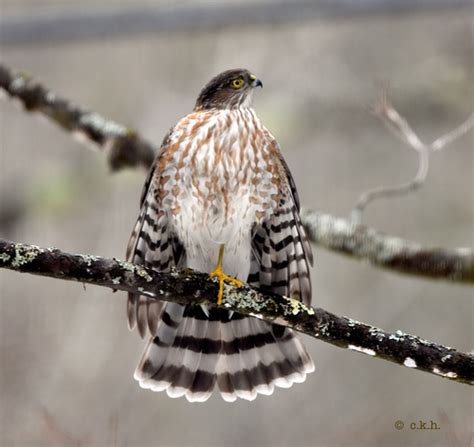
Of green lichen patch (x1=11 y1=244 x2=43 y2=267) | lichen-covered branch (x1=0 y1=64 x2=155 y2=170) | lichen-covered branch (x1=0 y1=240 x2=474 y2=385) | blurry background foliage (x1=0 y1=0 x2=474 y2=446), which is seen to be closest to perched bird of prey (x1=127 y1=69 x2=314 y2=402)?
lichen-covered branch (x1=0 y1=240 x2=474 y2=385)

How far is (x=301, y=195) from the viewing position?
318 inches

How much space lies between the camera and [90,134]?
17.5 feet

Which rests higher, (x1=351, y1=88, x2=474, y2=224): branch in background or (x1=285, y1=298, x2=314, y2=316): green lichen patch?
(x1=351, y1=88, x2=474, y2=224): branch in background

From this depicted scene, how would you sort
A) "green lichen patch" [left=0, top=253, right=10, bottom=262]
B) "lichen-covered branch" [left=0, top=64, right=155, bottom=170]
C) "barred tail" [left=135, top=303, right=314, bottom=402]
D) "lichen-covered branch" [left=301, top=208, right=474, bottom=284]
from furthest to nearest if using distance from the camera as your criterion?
"lichen-covered branch" [left=0, top=64, right=155, bottom=170], "lichen-covered branch" [left=301, top=208, right=474, bottom=284], "barred tail" [left=135, top=303, right=314, bottom=402], "green lichen patch" [left=0, top=253, right=10, bottom=262]

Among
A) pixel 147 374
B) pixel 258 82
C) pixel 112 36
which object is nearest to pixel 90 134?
pixel 112 36

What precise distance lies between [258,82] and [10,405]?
325 centimetres

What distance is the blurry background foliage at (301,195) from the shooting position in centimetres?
683

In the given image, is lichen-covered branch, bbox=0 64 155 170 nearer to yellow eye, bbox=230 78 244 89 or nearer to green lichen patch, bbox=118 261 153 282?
yellow eye, bbox=230 78 244 89

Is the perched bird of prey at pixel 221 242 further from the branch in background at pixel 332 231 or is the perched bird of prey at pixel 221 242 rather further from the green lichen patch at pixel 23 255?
the green lichen patch at pixel 23 255

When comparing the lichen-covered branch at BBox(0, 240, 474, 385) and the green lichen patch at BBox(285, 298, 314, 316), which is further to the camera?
the green lichen patch at BBox(285, 298, 314, 316)

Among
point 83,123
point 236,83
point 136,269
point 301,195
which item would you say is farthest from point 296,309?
point 301,195

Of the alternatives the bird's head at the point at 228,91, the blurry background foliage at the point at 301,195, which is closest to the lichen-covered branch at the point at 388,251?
the bird's head at the point at 228,91

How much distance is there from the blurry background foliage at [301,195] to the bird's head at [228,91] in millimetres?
1541

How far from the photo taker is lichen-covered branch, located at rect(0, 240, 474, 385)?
306 cm
